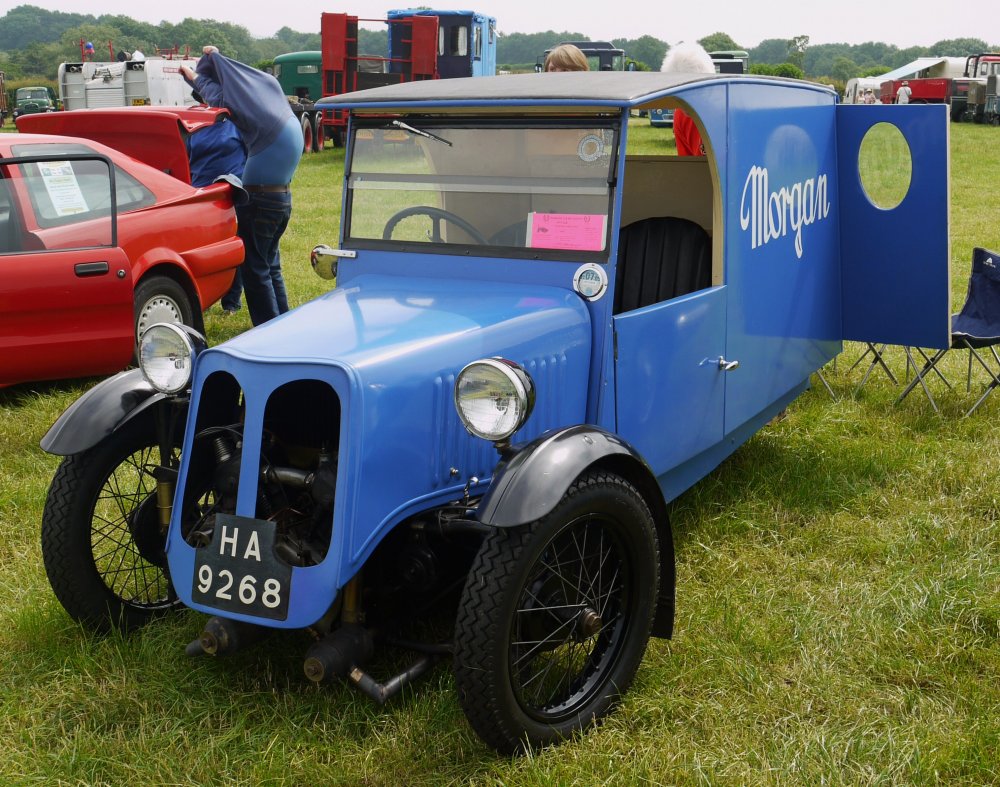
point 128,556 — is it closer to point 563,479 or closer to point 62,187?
point 563,479

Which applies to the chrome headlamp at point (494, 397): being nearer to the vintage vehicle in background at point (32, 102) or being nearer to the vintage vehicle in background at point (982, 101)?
the vintage vehicle in background at point (982, 101)

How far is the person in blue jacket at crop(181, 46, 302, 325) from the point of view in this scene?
665cm

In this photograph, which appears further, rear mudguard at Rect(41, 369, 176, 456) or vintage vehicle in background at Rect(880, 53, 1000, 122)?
vintage vehicle in background at Rect(880, 53, 1000, 122)

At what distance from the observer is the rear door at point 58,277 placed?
5309mm

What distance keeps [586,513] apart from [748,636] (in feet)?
3.11

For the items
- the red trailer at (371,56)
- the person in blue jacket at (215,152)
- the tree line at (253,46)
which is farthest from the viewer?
the tree line at (253,46)

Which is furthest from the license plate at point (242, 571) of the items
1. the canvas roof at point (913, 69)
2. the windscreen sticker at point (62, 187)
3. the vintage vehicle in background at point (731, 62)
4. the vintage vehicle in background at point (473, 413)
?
the canvas roof at point (913, 69)

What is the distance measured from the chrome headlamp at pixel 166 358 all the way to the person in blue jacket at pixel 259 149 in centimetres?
370

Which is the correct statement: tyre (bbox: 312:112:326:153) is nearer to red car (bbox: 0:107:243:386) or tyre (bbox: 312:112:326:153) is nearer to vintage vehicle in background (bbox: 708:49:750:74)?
vintage vehicle in background (bbox: 708:49:750:74)

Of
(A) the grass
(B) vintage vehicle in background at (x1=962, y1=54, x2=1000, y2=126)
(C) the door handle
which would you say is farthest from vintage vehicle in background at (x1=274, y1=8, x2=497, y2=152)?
(A) the grass

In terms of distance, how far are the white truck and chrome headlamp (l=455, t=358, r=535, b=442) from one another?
2406cm

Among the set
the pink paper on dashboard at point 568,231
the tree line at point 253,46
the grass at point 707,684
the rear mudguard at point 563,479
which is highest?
the tree line at point 253,46

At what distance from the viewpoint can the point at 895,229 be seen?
16.2 feet

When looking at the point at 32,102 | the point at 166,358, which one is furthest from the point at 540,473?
the point at 32,102
